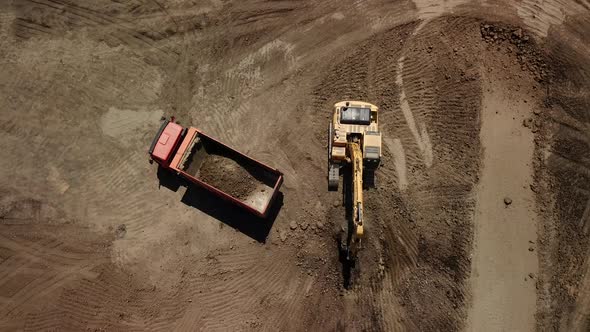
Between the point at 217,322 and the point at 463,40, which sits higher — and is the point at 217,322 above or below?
below

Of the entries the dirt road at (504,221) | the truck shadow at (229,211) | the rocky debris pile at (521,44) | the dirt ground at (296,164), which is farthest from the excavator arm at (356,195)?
the rocky debris pile at (521,44)

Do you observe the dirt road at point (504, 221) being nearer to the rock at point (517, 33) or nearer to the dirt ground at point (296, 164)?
the dirt ground at point (296, 164)

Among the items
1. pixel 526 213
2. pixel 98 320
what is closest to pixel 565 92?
pixel 526 213

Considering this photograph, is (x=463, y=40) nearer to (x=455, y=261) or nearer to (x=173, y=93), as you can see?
(x=455, y=261)

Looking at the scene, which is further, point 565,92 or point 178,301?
point 565,92

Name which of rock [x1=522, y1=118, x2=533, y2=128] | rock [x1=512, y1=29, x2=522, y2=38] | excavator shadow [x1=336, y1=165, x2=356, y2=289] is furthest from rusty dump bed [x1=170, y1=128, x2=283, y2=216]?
rock [x1=512, y1=29, x2=522, y2=38]

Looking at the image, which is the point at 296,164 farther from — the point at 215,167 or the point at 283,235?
the point at 215,167

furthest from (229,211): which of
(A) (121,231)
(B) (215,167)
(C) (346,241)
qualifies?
(C) (346,241)
